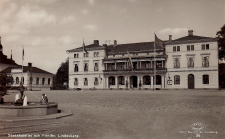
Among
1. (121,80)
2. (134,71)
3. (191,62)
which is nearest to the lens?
(191,62)

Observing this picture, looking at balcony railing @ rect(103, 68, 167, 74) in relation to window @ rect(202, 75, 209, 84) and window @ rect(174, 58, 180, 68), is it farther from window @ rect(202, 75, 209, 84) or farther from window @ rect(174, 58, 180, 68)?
window @ rect(202, 75, 209, 84)

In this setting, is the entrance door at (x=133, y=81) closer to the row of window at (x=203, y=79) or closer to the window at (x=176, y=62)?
the row of window at (x=203, y=79)

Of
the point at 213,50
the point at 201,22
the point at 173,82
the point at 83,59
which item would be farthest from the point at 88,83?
the point at 201,22

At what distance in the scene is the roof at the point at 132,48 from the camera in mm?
44062

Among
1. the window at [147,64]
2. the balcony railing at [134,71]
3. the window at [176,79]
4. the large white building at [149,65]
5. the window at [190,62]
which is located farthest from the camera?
the window at [147,64]

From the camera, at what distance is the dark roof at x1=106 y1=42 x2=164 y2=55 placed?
4406 cm

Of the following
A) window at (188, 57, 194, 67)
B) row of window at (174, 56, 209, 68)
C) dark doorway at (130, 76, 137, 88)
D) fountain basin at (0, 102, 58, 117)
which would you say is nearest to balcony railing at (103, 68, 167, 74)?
dark doorway at (130, 76, 137, 88)

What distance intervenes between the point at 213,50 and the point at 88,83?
26.4 metres

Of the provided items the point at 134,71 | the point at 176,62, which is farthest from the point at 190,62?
the point at 134,71

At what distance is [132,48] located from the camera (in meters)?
46.4

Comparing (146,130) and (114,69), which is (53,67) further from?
(114,69)

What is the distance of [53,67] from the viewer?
46.3 feet

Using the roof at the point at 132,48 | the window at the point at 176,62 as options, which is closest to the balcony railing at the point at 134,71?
the window at the point at 176,62

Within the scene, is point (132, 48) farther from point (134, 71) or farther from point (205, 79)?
point (205, 79)
